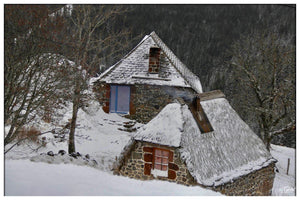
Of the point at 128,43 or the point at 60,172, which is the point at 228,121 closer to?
the point at 128,43

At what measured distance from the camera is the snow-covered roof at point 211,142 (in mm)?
6082

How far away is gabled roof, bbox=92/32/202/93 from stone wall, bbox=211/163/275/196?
295 centimetres

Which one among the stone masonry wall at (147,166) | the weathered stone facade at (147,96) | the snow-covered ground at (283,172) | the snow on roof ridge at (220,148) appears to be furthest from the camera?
the snow-covered ground at (283,172)

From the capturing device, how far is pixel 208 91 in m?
8.36

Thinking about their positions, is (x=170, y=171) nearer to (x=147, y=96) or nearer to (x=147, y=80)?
(x=147, y=96)

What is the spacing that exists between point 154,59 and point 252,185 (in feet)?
15.3

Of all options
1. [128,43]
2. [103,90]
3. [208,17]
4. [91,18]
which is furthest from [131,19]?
[103,90]

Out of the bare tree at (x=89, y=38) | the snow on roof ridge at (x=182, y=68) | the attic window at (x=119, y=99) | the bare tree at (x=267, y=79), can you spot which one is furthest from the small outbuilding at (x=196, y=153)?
the bare tree at (x=267, y=79)

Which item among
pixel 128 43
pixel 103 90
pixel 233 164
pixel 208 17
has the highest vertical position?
pixel 208 17

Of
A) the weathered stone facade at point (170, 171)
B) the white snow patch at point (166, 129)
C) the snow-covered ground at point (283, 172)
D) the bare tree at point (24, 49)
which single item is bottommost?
the snow-covered ground at point (283, 172)

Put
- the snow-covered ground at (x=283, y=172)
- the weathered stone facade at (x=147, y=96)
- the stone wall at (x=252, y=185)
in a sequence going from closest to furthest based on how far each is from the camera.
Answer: the stone wall at (x=252, y=185) → the weathered stone facade at (x=147, y=96) → the snow-covered ground at (x=283, y=172)

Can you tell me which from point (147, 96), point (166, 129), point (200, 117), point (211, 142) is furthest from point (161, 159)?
point (147, 96)

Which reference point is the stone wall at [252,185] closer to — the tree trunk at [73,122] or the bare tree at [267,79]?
the bare tree at [267,79]

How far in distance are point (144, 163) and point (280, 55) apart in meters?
8.06
